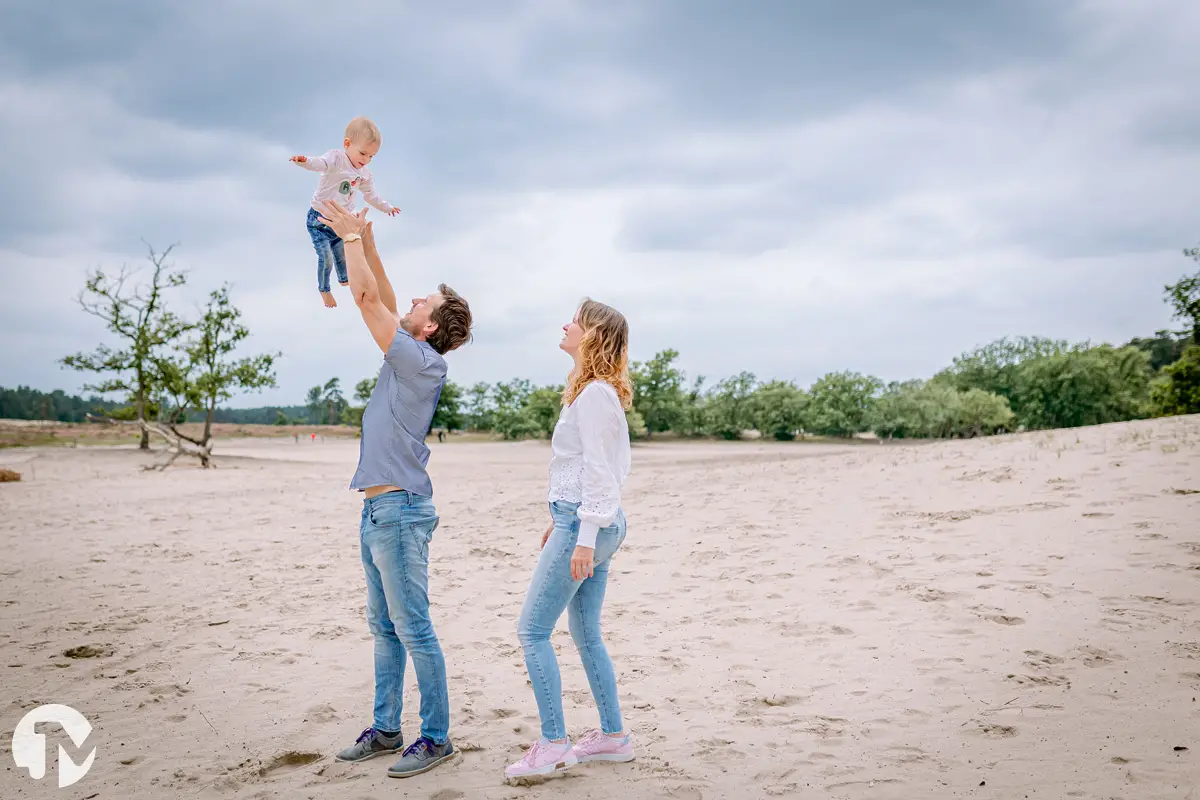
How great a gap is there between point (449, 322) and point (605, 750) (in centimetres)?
232

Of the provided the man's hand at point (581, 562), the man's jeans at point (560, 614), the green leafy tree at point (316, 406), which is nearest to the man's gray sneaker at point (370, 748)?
the man's jeans at point (560, 614)

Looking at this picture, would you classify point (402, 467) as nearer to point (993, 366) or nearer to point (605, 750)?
point (605, 750)

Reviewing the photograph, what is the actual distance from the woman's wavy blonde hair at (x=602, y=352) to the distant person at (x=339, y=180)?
121 cm

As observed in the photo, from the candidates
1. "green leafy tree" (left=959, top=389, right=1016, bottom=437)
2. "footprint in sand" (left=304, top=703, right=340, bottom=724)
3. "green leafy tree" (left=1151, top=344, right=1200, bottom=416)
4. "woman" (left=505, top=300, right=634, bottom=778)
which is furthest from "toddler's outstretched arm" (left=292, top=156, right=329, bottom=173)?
"green leafy tree" (left=959, top=389, right=1016, bottom=437)

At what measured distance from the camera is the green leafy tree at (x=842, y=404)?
40.3 metres

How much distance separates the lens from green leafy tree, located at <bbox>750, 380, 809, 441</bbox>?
40.8 metres

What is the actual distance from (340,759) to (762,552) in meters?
5.76

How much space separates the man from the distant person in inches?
8.3

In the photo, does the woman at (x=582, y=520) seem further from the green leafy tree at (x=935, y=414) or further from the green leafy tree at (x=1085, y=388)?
the green leafy tree at (x=1085, y=388)

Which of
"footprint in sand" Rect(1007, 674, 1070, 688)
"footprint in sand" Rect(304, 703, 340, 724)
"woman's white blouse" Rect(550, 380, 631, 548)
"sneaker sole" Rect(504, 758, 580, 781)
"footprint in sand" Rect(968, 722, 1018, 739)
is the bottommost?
"footprint in sand" Rect(304, 703, 340, 724)

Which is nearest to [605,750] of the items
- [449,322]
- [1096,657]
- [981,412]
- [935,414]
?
[449,322]

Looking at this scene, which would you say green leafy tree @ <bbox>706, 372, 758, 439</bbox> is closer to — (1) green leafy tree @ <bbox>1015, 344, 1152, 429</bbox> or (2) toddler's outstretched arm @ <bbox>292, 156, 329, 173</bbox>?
(1) green leafy tree @ <bbox>1015, 344, 1152, 429</bbox>

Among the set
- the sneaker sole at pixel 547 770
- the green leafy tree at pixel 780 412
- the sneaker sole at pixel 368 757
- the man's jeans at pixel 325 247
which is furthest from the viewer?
the green leafy tree at pixel 780 412

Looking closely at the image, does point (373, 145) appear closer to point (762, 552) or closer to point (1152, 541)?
point (762, 552)
